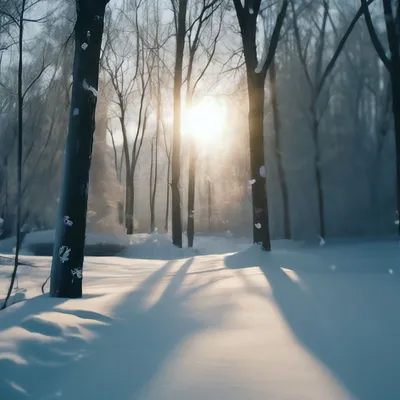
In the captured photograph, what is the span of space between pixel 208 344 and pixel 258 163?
259 inches

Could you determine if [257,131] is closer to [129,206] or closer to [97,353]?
[97,353]

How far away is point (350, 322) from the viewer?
3412mm

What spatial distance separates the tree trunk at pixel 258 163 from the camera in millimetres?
9086

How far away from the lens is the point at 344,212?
82.1 feet

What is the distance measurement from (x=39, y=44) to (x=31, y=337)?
2262 cm

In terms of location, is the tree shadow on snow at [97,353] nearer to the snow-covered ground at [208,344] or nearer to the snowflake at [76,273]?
the snow-covered ground at [208,344]

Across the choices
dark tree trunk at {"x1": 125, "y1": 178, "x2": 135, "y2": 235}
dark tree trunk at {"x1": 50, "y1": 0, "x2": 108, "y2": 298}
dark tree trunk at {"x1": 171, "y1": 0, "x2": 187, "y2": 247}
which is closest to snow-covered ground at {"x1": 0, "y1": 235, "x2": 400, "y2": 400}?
dark tree trunk at {"x1": 50, "y1": 0, "x2": 108, "y2": 298}

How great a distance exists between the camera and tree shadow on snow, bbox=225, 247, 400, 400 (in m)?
2.39

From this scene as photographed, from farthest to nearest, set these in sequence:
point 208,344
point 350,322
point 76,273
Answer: point 76,273 < point 350,322 < point 208,344

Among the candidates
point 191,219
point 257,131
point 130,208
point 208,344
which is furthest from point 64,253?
point 130,208

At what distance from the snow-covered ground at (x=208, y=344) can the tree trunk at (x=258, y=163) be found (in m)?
4.24

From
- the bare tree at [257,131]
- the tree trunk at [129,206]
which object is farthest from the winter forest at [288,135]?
the bare tree at [257,131]

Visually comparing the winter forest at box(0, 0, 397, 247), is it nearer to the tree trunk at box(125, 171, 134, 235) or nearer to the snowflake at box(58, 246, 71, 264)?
the tree trunk at box(125, 171, 134, 235)

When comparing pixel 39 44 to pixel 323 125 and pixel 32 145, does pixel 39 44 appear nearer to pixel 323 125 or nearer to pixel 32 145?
pixel 32 145
